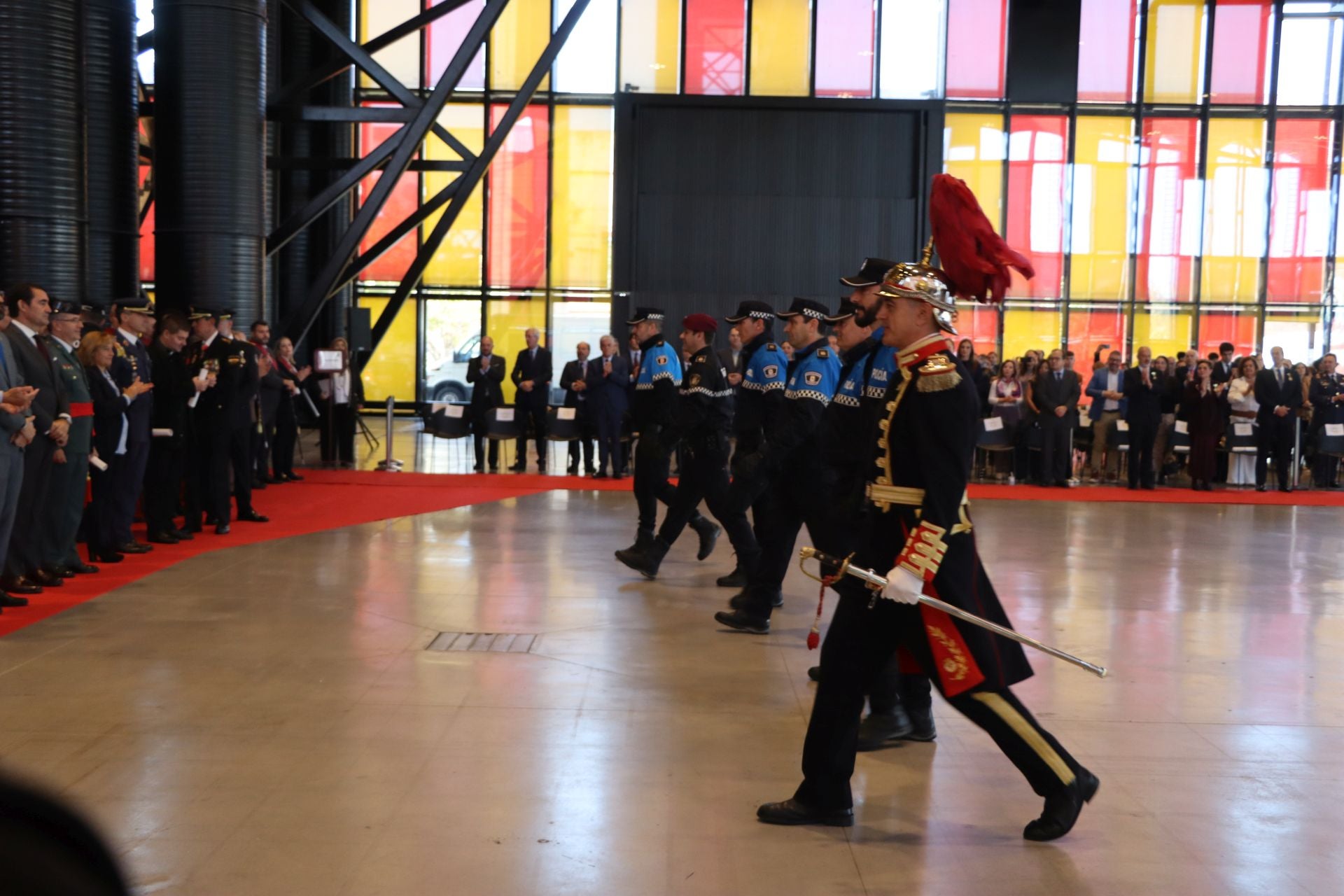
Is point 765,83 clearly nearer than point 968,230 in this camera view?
No

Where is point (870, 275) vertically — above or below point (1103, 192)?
below

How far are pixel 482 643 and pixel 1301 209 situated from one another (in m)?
21.9

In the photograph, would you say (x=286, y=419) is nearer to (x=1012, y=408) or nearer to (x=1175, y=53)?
(x=1012, y=408)

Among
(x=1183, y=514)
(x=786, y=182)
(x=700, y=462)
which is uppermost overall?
(x=786, y=182)

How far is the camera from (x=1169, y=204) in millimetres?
23891

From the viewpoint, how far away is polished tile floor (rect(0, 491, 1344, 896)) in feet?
12.9

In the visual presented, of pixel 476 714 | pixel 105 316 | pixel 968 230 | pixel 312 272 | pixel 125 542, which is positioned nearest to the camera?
pixel 968 230

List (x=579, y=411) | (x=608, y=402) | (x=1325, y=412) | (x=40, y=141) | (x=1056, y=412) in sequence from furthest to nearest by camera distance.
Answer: (x=1325, y=412)
(x=1056, y=412)
(x=579, y=411)
(x=608, y=402)
(x=40, y=141)

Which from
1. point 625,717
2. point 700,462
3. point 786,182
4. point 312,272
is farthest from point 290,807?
point 786,182

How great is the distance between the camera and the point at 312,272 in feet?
64.7

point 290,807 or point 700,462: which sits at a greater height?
point 700,462

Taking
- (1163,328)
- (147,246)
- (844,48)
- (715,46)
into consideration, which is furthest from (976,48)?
(147,246)

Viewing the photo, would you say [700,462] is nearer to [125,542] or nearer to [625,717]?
[625,717]

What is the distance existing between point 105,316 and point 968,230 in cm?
880
